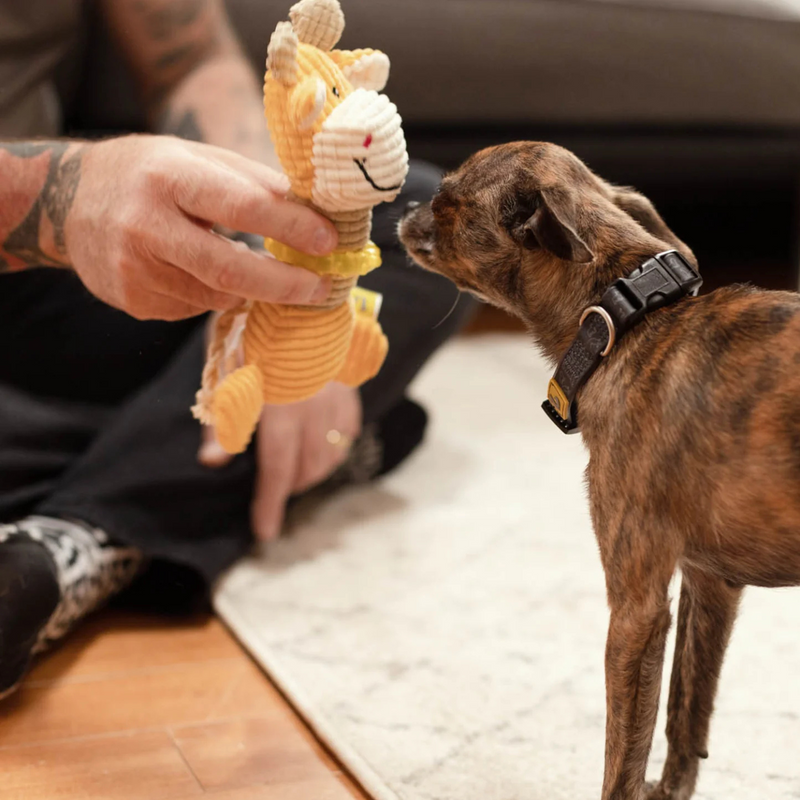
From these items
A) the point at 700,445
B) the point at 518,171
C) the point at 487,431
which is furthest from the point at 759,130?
the point at 700,445

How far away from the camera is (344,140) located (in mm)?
812

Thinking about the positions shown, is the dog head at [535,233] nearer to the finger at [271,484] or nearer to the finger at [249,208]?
the finger at [249,208]

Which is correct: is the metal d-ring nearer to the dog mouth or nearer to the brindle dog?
the brindle dog

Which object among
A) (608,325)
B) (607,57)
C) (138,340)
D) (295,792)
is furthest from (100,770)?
(607,57)

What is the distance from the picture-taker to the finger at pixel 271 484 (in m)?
1.54

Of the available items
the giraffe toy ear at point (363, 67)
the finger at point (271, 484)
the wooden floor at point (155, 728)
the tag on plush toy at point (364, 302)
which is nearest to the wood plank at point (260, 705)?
the wooden floor at point (155, 728)

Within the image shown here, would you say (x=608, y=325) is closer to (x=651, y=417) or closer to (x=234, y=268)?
(x=651, y=417)

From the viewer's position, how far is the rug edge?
1.02 metres

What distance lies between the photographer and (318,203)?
2.92ft

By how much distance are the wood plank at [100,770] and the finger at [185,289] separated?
1.60 ft

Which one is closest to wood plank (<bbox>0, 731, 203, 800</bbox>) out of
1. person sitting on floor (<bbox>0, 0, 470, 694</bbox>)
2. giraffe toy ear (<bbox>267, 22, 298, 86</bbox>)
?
person sitting on floor (<bbox>0, 0, 470, 694</bbox>)

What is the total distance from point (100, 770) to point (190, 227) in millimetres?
576

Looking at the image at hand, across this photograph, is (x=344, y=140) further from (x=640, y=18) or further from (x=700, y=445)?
(x=640, y=18)

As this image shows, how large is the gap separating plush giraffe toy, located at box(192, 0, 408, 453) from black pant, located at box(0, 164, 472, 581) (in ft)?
1.16
